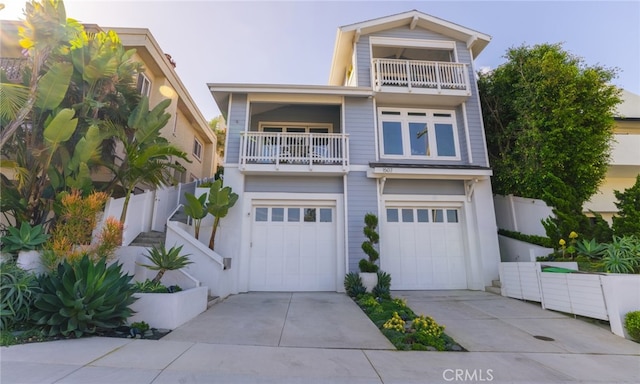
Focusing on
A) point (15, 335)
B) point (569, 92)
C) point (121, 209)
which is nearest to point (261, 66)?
point (121, 209)

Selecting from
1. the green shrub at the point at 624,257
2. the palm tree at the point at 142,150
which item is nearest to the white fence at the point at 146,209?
the palm tree at the point at 142,150

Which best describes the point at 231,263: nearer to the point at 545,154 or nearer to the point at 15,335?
the point at 15,335

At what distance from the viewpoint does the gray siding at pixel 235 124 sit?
31.2 feet

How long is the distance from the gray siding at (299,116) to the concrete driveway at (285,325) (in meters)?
7.12

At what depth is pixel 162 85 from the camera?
1277 cm

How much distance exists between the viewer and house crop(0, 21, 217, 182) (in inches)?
388

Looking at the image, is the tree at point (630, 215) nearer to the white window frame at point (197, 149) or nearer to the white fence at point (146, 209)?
the white fence at point (146, 209)

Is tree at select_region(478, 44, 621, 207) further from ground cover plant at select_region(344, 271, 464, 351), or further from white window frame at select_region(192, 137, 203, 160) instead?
white window frame at select_region(192, 137, 203, 160)

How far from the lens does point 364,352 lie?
419 centimetres

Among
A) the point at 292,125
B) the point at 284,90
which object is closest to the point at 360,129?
the point at 284,90

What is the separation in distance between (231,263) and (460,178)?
26.6 feet

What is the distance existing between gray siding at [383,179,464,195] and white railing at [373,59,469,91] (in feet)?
11.4
